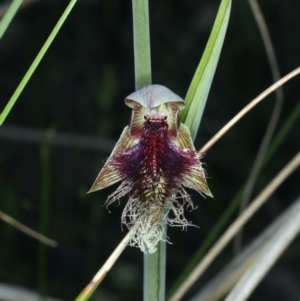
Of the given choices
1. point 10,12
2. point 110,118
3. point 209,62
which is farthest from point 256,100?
point 110,118

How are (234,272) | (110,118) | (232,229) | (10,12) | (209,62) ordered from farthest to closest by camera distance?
(110,118) < (234,272) < (232,229) < (209,62) < (10,12)

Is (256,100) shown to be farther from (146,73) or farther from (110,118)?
(110,118)

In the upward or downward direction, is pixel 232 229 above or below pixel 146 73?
below

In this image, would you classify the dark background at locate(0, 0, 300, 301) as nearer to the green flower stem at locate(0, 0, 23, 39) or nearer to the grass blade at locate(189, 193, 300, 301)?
the grass blade at locate(189, 193, 300, 301)

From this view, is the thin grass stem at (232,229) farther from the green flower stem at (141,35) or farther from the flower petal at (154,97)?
the green flower stem at (141,35)

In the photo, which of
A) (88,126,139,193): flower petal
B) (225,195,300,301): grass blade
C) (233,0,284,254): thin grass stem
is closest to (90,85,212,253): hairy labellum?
(88,126,139,193): flower petal

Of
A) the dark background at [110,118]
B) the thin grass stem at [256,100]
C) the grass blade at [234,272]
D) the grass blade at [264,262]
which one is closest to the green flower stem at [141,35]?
the thin grass stem at [256,100]
